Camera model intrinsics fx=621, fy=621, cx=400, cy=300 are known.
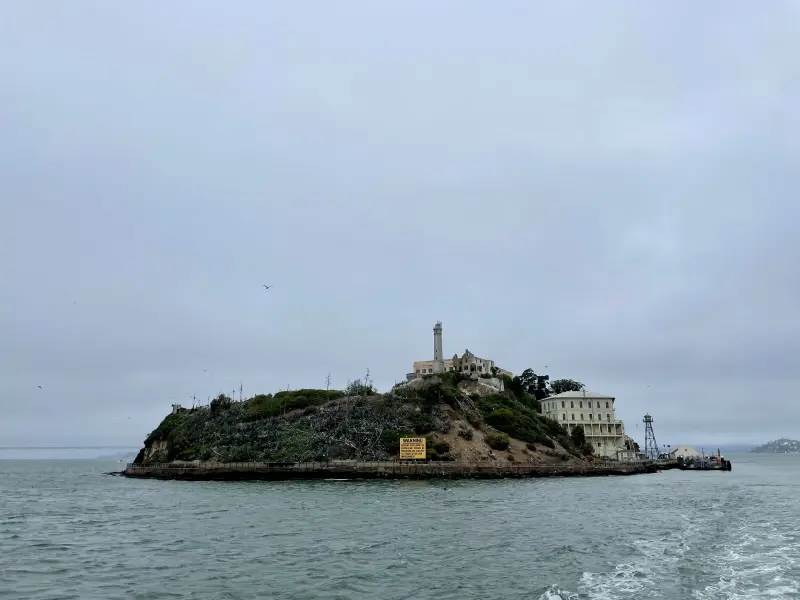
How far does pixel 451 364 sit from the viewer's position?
461 feet

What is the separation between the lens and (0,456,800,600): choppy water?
21.3 m

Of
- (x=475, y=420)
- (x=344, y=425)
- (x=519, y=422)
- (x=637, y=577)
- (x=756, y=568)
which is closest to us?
(x=637, y=577)

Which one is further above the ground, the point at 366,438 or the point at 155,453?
the point at 366,438

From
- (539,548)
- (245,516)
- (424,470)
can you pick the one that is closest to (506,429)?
(424,470)

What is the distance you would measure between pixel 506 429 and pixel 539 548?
73307mm

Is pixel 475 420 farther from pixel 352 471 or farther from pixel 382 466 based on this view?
pixel 352 471

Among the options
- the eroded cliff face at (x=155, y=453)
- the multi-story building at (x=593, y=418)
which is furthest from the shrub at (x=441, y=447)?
the multi-story building at (x=593, y=418)

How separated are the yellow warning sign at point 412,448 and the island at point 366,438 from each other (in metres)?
1.16

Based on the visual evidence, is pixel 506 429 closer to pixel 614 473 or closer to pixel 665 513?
pixel 614 473

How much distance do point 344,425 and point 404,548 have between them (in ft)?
227

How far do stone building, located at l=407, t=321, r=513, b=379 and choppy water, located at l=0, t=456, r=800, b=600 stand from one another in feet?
280

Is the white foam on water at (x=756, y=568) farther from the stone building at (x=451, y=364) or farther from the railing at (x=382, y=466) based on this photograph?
the stone building at (x=451, y=364)

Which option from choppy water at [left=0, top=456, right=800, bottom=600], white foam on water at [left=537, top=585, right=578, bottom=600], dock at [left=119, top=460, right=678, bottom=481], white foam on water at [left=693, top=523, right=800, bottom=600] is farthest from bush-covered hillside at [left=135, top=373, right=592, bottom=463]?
white foam on water at [left=537, top=585, right=578, bottom=600]

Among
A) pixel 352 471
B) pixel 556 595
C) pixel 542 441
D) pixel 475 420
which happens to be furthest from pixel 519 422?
pixel 556 595
